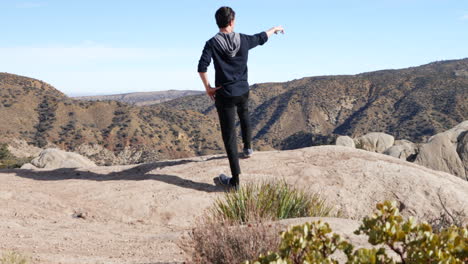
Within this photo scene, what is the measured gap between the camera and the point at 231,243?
391 cm

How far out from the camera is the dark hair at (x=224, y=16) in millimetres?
6875

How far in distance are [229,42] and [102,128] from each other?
4665 cm

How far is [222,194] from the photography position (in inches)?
308

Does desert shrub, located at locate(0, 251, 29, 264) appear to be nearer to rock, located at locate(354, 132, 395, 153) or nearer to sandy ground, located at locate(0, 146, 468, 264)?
sandy ground, located at locate(0, 146, 468, 264)

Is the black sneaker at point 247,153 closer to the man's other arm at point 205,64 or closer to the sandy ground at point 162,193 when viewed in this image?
the sandy ground at point 162,193

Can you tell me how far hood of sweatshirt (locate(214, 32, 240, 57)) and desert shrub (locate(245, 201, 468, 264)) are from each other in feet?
14.6

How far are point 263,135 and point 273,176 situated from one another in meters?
71.0

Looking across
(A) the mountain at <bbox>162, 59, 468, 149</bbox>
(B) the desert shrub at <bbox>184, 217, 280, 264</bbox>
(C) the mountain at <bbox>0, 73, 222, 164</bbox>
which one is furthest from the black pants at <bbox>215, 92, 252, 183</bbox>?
(A) the mountain at <bbox>162, 59, 468, 149</bbox>

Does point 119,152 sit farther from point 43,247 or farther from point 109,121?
point 43,247

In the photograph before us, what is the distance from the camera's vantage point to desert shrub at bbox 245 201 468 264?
2656 millimetres

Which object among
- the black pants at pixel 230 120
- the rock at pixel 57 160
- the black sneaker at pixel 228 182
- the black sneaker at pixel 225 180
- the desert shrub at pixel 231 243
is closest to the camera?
the desert shrub at pixel 231 243

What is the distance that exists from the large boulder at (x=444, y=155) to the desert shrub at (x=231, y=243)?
18.1 metres

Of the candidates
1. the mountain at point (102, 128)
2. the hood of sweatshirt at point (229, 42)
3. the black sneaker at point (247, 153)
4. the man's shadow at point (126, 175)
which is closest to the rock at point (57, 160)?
the man's shadow at point (126, 175)

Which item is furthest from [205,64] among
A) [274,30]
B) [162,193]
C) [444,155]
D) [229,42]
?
[444,155]
